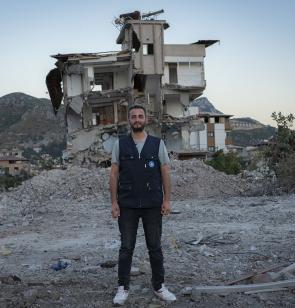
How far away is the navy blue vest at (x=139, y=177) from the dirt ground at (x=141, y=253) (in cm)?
90

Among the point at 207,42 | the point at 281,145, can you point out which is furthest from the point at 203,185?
the point at 207,42

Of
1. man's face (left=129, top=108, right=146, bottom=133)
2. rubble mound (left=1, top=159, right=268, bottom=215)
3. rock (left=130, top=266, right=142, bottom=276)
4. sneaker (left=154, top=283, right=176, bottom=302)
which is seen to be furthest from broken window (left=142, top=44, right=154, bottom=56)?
sneaker (left=154, top=283, right=176, bottom=302)

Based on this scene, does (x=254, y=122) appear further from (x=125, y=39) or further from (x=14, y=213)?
(x=14, y=213)

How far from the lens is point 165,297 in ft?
14.8

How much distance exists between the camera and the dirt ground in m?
4.65

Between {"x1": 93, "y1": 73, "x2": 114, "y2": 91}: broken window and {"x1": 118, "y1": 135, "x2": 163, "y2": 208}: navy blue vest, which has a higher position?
{"x1": 93, "y1": 73, "x2": 114, "y2": 91}: broken window

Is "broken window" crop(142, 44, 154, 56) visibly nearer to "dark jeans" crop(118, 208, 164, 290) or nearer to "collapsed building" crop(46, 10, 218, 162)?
"collapsed building" crop(46, 10, 218, 162)

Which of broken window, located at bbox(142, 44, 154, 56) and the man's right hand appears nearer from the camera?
the man's right hand

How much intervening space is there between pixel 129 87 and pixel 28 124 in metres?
59.6

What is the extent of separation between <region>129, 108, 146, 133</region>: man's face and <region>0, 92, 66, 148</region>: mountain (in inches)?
3198

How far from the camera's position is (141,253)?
22.0 feet

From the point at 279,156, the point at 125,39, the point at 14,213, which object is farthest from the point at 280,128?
the point at 125,39

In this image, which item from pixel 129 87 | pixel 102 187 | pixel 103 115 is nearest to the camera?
pixel 102 187

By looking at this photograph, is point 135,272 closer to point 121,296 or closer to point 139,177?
point 121,296
